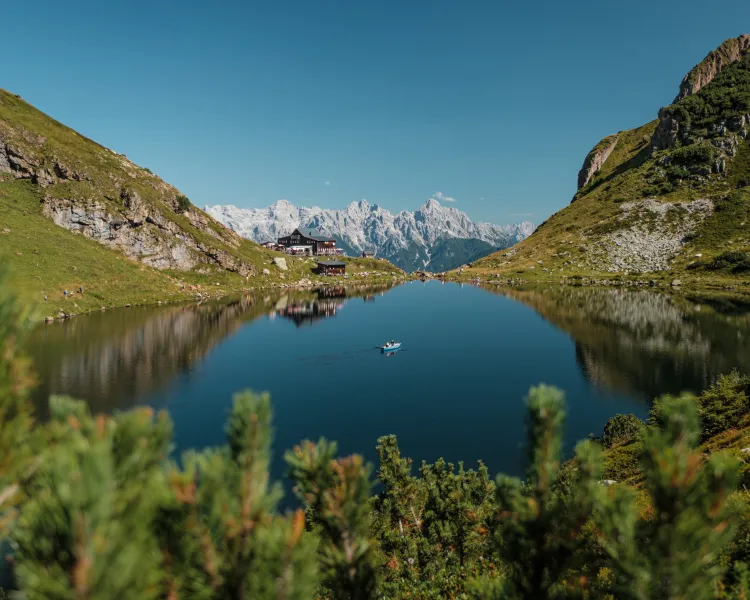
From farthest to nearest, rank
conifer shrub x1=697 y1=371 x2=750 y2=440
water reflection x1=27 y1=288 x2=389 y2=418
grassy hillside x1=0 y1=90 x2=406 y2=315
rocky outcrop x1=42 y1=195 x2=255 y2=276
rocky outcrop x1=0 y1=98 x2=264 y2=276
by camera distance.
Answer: rocky outcrop x1=0 y1=98 x2=264 y2=276
rocky outcrop x1=42 y1=195 x2=255 y2=276
grassy hillside x1=0 y1=90 x2=406 y2=315
water reflection x1=27 y1=288 x2=389 y2=418
conifer shrub x1=697 y1=371 x2=750 y2=440

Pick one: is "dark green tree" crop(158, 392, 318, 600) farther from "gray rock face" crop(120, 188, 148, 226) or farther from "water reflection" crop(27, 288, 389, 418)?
"gray rock face" crop(120, 188, 148, 226)

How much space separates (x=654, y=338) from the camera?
7394 centimetres

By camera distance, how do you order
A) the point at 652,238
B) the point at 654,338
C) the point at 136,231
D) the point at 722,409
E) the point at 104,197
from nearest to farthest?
the point at 722,409
the point at 654,338
the point at 104,197
the point at 136,231
the point at 652,238

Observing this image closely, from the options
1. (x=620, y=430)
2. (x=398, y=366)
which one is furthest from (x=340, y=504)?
(x=398, y=366)

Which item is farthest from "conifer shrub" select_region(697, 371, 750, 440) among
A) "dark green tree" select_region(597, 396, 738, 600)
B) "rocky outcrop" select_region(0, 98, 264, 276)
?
"rocky outcrop" select_region(0, 98, 264, 276)

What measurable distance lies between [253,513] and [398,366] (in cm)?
6221

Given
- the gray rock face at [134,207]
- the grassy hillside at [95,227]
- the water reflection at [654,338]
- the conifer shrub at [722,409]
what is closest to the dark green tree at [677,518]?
the conifer shrub at [722,409]

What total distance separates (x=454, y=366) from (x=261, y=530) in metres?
63.4

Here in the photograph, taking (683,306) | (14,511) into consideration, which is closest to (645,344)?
(683,306)

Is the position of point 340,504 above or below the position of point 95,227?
below

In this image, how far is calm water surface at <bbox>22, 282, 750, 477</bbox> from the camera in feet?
137

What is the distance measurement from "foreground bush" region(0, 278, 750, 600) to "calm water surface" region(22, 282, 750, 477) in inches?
627

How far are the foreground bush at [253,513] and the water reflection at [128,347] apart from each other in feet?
82.8

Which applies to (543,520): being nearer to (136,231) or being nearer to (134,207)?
(136,231)
